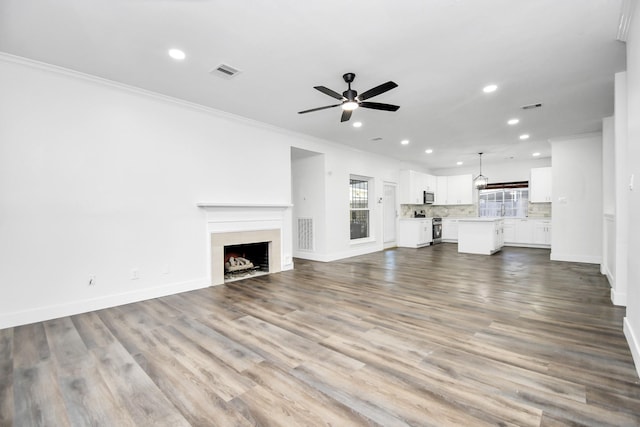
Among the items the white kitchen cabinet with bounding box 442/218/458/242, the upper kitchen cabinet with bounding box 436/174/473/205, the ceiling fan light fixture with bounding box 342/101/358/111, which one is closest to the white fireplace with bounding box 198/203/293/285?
the ceiling fan light fixture with bounding box 342/101/358/111

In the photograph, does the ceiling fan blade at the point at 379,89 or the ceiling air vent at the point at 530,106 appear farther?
the ceiling air vent at the point at 530,106

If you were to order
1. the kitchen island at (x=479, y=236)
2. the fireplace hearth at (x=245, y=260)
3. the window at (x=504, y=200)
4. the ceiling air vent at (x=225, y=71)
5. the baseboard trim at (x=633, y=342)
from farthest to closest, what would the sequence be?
1. the window at (x=504, y=200)
2. the kitchen island at (x=479, y=236)
3. the fireplace hearth at (x=245, y=260)
4. the ceiling air vent at (x=225, y=71)
5. the baseboard trim at (x=633, y=342)

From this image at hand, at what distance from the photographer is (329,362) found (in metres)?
2.20

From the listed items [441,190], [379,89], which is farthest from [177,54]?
[441,190]

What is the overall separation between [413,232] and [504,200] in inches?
138

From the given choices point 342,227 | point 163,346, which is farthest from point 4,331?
point 342,227

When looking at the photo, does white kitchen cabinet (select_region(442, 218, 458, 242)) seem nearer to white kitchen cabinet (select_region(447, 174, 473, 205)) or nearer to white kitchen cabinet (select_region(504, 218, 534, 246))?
white kitchen cabinet (select_region(447, 174, 473, 205))

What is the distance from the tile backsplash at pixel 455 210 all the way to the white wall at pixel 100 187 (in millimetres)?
6599

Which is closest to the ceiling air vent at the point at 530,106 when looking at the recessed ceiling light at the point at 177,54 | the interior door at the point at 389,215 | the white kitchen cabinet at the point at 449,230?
the interior door at the point at 389,215

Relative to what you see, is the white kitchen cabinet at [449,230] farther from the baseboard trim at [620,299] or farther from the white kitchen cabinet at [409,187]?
the baseboard trim at [620,299]

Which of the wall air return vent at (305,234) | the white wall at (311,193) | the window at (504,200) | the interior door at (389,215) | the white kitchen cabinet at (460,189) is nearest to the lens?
the white wall at (311,193)

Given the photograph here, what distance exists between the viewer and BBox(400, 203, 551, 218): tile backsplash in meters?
8.91

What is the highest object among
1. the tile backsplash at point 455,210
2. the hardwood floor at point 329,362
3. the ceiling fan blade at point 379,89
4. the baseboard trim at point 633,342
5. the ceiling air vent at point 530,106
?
the ceiling air vent at point 530,106

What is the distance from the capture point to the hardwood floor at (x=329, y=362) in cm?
165
